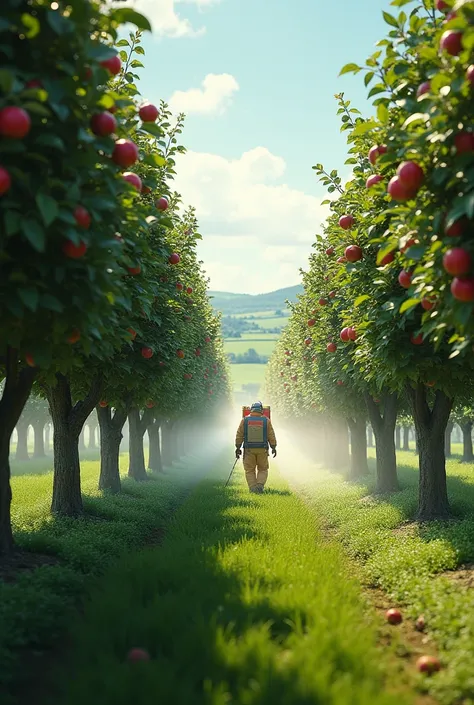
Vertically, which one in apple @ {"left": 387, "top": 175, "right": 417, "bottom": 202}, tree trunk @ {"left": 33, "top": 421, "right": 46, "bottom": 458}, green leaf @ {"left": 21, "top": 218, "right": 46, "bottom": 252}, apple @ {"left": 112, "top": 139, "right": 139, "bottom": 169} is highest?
apple @ {"left": 112, "top": 139, "right": 139, "bottom": 169}

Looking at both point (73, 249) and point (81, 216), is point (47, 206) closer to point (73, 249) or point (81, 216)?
point (81, 216)

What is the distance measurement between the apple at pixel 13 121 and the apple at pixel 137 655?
4.26 m

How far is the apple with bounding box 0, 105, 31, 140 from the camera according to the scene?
4930mm

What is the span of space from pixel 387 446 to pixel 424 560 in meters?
10.4

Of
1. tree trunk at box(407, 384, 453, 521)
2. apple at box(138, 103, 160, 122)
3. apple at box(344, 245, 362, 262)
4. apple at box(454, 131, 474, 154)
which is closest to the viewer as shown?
apple at box(454, 131, 474, 154)

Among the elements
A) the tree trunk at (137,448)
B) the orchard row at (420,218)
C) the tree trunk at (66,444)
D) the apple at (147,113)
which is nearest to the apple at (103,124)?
the apple at (147,113)

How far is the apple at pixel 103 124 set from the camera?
5.96 metres

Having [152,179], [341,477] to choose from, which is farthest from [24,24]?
[341,477]

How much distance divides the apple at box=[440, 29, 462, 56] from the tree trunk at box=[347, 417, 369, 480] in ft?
68.5

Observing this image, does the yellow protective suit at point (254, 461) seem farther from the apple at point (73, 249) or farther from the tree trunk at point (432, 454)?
the apple at point (73, 249)

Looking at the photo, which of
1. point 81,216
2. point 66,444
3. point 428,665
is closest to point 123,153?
point 81,216

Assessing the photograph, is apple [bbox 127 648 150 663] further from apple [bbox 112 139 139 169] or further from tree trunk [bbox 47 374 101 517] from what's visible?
tree trunk [bbox 47 374 101 517]

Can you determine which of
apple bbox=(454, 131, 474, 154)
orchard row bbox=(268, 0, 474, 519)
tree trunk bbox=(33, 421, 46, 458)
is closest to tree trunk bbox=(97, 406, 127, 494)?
orchard row bbox=(268, 0, 474, 519)

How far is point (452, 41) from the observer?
5645mm
